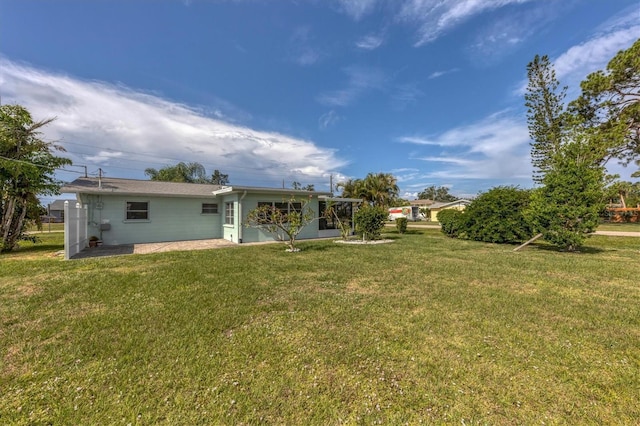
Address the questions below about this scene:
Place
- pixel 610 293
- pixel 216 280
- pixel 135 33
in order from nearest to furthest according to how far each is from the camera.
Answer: pixel 610 293
pixel 216 280
pixel 135 33

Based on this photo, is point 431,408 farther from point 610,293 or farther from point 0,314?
point 0,314

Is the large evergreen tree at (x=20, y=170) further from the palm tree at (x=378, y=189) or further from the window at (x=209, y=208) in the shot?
the palm tree at (x=378, y=189)

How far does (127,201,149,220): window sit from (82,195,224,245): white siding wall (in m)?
0.14

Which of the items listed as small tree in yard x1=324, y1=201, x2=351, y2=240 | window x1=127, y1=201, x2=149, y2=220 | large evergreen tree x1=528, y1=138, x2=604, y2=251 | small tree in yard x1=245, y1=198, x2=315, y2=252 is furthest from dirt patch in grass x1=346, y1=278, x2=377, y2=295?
window x1=127, y1=201, x2=149, y2=220

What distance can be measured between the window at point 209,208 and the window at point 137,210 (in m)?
2.55

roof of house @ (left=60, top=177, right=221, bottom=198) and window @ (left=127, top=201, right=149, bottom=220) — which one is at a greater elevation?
roof of house @ (left=60, top=177, right=221, bottom=198)

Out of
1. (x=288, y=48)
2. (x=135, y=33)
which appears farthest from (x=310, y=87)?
(x=135, y=33)

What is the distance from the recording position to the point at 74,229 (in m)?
9.18

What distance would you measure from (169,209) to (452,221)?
14.8 m

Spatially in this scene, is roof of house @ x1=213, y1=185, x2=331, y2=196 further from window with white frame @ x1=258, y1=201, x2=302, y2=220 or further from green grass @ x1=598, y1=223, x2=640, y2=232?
green grass @ x1=598, y1=223, x2=640, y2=232

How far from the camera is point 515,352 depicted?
294 cm

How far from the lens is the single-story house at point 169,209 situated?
11.7 meters

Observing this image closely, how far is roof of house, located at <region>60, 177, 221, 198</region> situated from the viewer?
11211mm

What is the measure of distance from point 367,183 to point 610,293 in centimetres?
2154
